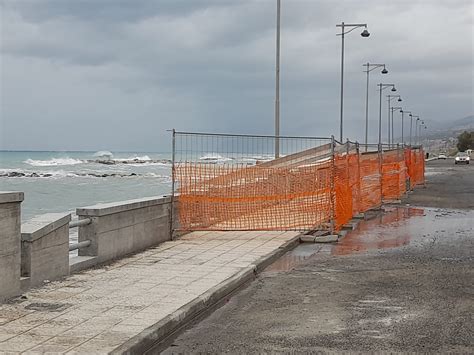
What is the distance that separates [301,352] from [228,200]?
27.6 feet

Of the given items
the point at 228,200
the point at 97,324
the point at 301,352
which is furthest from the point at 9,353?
the point at 228,200

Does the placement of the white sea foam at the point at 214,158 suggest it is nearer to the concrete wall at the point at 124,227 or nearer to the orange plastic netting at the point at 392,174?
the concrete wall at the point at 124,227

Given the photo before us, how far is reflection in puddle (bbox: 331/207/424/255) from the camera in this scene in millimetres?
13320

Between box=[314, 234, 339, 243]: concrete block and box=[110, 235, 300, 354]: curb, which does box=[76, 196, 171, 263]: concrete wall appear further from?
box=[314, 234, 339, 243]: concrete block

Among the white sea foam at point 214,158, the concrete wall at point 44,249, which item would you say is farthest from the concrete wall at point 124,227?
the white sea foam at point 214,158

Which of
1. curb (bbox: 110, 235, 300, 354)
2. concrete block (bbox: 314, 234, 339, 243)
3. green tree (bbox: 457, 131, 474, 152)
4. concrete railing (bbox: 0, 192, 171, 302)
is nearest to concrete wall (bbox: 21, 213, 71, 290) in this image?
concrete railing (bbox: 0, 192, 171, 302)

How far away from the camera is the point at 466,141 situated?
6703 inches

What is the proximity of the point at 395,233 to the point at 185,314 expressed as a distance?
957 cm

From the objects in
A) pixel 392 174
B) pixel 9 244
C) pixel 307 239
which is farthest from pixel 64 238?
pixel 392 174

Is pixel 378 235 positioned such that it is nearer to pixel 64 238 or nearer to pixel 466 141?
pixel 64 238

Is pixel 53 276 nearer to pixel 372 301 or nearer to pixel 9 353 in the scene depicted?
pixel 9 353

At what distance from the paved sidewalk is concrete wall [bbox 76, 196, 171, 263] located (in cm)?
27

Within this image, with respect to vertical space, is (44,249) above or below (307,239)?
above

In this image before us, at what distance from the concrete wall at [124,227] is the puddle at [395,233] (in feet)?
7.92
